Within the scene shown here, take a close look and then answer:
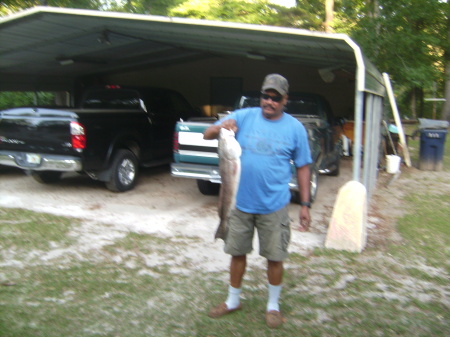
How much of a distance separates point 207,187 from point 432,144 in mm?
6086

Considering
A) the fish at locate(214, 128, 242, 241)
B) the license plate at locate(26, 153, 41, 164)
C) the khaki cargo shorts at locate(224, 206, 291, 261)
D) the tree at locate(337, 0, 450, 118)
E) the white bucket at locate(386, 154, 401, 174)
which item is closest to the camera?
the fish at locate(214, 128, 242, 241)

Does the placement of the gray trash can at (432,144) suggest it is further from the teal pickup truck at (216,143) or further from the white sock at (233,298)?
the white sock at (233,298)

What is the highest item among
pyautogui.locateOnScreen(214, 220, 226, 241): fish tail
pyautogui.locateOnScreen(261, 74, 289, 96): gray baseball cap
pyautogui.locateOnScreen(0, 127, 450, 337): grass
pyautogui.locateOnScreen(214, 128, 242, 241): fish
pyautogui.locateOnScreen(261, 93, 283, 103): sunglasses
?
pyautogui.locateOnScreen(261, 74, 289, 96): gray baseball cap

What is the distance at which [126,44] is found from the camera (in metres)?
9.73

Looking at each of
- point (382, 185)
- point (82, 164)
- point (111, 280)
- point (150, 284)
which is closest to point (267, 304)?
point (150, 284)

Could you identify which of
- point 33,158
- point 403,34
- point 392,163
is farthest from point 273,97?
point 403,34

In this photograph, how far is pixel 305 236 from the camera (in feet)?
19.1

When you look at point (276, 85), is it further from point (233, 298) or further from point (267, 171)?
point (233, 298)

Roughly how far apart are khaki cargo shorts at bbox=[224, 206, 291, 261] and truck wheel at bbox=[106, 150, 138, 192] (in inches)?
186

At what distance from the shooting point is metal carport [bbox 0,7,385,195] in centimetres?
596

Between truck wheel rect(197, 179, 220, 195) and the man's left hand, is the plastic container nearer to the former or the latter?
truck wheel rect(197, 179, 220, 195)

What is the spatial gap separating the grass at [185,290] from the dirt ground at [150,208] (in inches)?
10.9

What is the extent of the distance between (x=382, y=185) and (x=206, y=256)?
17.3 feet

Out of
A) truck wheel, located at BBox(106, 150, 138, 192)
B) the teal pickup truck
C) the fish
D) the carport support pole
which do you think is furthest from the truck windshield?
the fish
